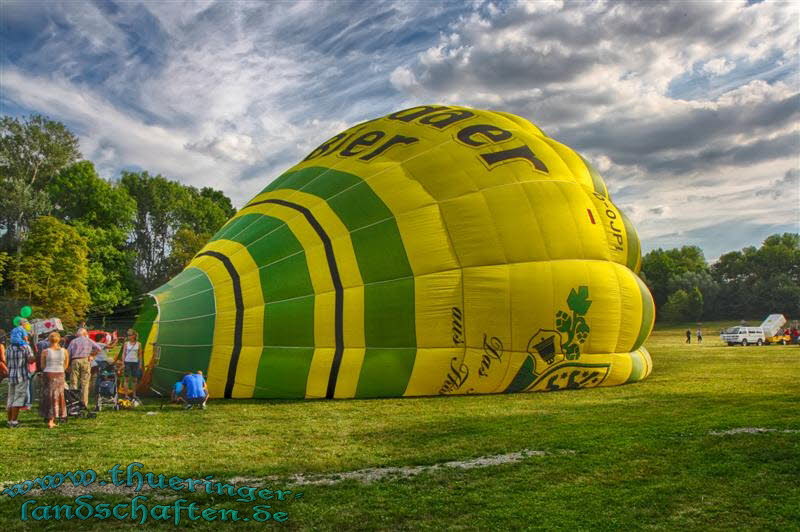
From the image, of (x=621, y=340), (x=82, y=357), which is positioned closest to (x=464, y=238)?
(x=621, y=340)

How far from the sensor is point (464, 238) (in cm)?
1004

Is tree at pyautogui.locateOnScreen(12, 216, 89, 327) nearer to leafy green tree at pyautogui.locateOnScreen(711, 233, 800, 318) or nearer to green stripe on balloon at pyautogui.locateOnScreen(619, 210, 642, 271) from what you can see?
green stripe on balloon at pyautogui.locateOnScreen(619, 210, 642, 271)

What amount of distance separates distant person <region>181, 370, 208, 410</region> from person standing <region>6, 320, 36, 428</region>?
78.7 inches

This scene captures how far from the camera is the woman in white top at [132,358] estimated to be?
31.3 feet

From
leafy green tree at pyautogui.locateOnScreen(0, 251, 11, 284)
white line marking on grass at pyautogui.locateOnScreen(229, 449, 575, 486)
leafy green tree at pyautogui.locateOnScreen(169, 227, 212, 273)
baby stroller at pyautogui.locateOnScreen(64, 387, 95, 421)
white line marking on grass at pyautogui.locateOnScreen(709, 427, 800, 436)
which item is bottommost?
white line marking on grass at pyautogui.locateOnScreen(709, 427, 800, 436)

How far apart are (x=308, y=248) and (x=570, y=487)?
586 centimetres

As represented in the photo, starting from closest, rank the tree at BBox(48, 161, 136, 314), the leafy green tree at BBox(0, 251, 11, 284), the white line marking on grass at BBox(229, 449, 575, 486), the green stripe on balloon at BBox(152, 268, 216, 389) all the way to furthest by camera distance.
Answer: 1. the white line marking on grass at BBox(229, 449, 575, 486)
2. the green stripe on balloon at BBox(152, 268, 216, 389)
3. the leafy green tree at BBox(0, 251, 11, 284)
4. the tree at BBox(48, 161, 136, 314)

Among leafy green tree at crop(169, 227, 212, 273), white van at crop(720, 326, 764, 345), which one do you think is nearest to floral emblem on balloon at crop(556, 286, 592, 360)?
white van at crop(720, 326, 764, 345)

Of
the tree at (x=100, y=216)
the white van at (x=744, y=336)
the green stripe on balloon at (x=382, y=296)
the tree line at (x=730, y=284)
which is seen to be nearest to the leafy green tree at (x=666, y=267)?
the tree line at (x=730, y=284)

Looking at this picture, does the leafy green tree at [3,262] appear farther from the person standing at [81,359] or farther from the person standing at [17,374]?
the person standing at [17,374]

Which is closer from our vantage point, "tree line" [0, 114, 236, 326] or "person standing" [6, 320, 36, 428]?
"person standing" [6, 320, 36, 428]

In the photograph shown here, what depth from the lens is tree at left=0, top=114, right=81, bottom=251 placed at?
32.2m

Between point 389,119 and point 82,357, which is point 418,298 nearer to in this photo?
point 389,119

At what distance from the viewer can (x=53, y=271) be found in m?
29.2
